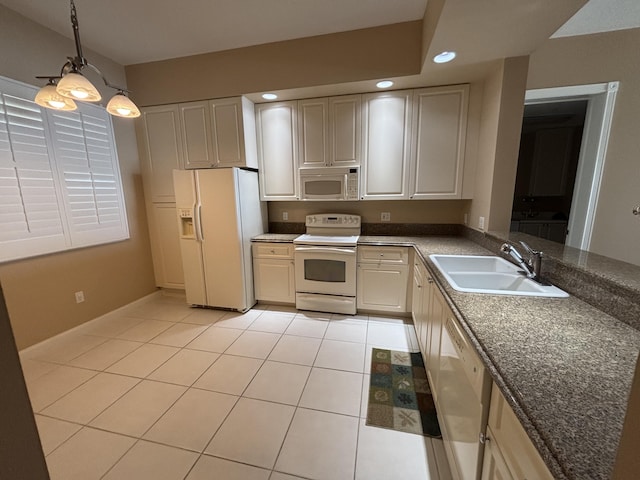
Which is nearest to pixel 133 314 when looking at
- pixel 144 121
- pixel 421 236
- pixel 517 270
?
pixel 144 121

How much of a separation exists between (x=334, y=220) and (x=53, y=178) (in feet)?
9.11

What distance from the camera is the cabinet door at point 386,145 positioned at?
2758mm

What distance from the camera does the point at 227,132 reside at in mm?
2961

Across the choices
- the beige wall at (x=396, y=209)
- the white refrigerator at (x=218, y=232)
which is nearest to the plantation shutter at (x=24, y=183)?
the white refrigerator at (x=218, y=232)

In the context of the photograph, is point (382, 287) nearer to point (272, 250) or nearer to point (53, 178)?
point (272, 250)

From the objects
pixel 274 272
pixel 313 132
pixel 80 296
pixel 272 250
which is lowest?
pixel 80 296

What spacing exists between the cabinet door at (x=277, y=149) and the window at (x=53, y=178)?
1.67 metres

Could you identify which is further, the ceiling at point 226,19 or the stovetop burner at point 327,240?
the stovetop burner at point 327,240

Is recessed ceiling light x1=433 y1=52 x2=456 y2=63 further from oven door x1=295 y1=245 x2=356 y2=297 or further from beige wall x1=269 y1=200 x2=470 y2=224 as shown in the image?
oven door x1=295 y1=245 x2=356 y2=297

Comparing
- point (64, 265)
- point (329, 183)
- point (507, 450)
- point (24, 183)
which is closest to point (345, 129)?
point (329, 183)

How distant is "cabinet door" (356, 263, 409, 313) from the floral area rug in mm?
653

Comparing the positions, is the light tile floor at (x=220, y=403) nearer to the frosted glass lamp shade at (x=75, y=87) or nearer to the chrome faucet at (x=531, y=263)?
the chrome faucet at (x=531, y=263)

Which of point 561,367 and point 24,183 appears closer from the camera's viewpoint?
point 561,367

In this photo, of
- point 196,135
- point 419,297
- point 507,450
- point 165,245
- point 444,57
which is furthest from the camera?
point 165,245
